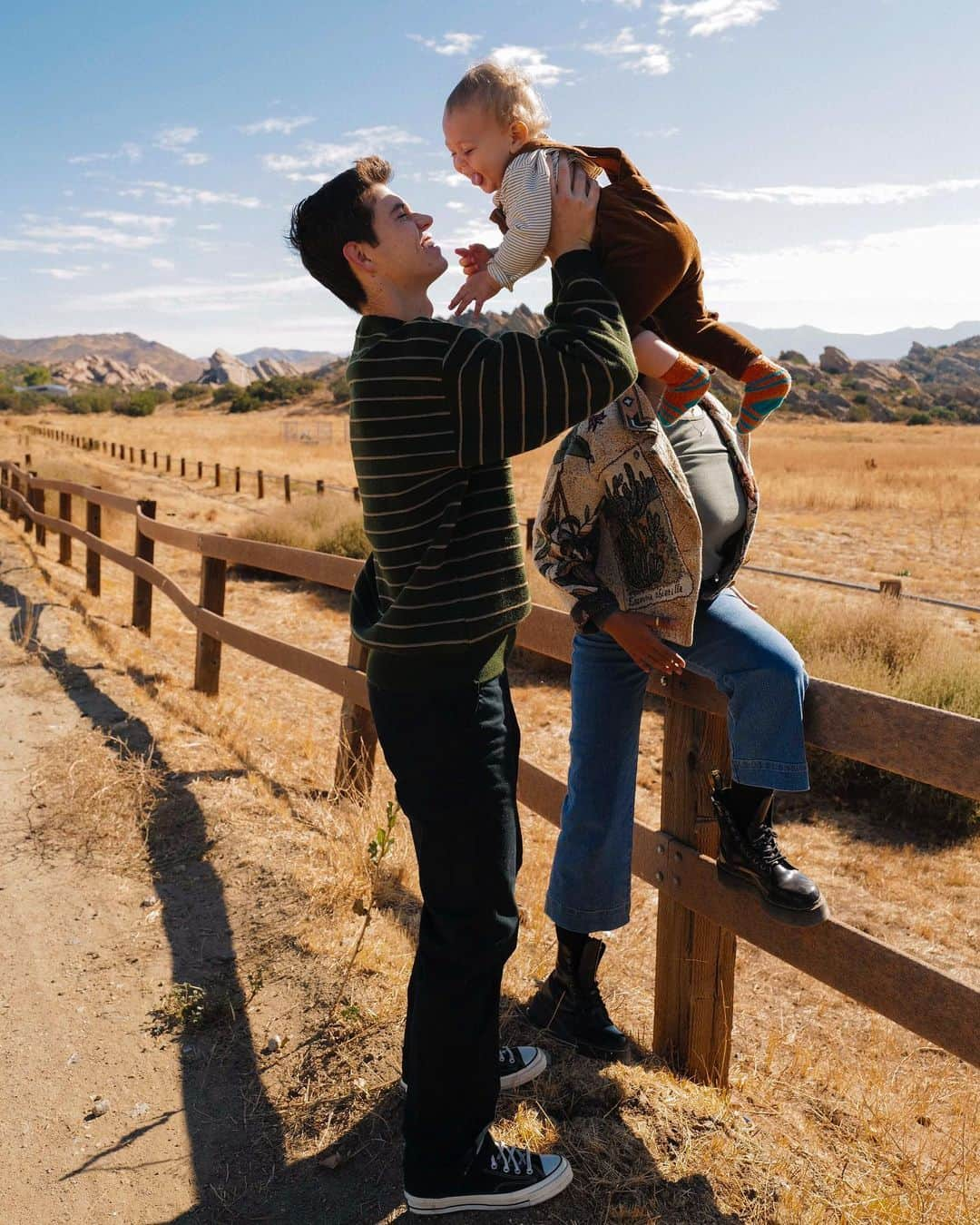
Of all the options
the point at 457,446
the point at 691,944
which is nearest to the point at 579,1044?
the point at 691,944

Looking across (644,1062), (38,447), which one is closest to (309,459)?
(38,447)

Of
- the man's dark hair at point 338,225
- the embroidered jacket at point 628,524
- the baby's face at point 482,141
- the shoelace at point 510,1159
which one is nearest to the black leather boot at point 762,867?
the embroidered jacket at point 628,524

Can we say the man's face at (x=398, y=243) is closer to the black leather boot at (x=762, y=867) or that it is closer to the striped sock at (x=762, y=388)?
the striped sock at (x=762, y=388)

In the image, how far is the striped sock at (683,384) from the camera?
87.3 inches

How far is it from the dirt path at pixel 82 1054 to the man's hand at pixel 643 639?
1653mm

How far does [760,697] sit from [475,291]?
3.62ft

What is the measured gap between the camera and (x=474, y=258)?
7.47 ft

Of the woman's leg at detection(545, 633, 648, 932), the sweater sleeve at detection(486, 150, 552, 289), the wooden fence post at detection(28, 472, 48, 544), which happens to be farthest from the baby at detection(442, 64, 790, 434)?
the wooden fence post at detection(28, 472, 48, 544)

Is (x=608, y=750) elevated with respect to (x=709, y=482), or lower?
lower

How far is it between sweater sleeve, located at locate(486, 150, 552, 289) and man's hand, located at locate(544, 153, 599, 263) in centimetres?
2

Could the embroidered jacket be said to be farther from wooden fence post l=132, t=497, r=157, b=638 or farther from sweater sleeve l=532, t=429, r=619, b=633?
wooden fence post l=132, t=497, r=157, b=638

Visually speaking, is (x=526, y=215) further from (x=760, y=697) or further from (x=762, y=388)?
(x=760, y=697)

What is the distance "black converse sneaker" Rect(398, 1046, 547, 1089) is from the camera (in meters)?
2.57

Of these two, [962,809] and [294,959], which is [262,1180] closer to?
[294,959]
